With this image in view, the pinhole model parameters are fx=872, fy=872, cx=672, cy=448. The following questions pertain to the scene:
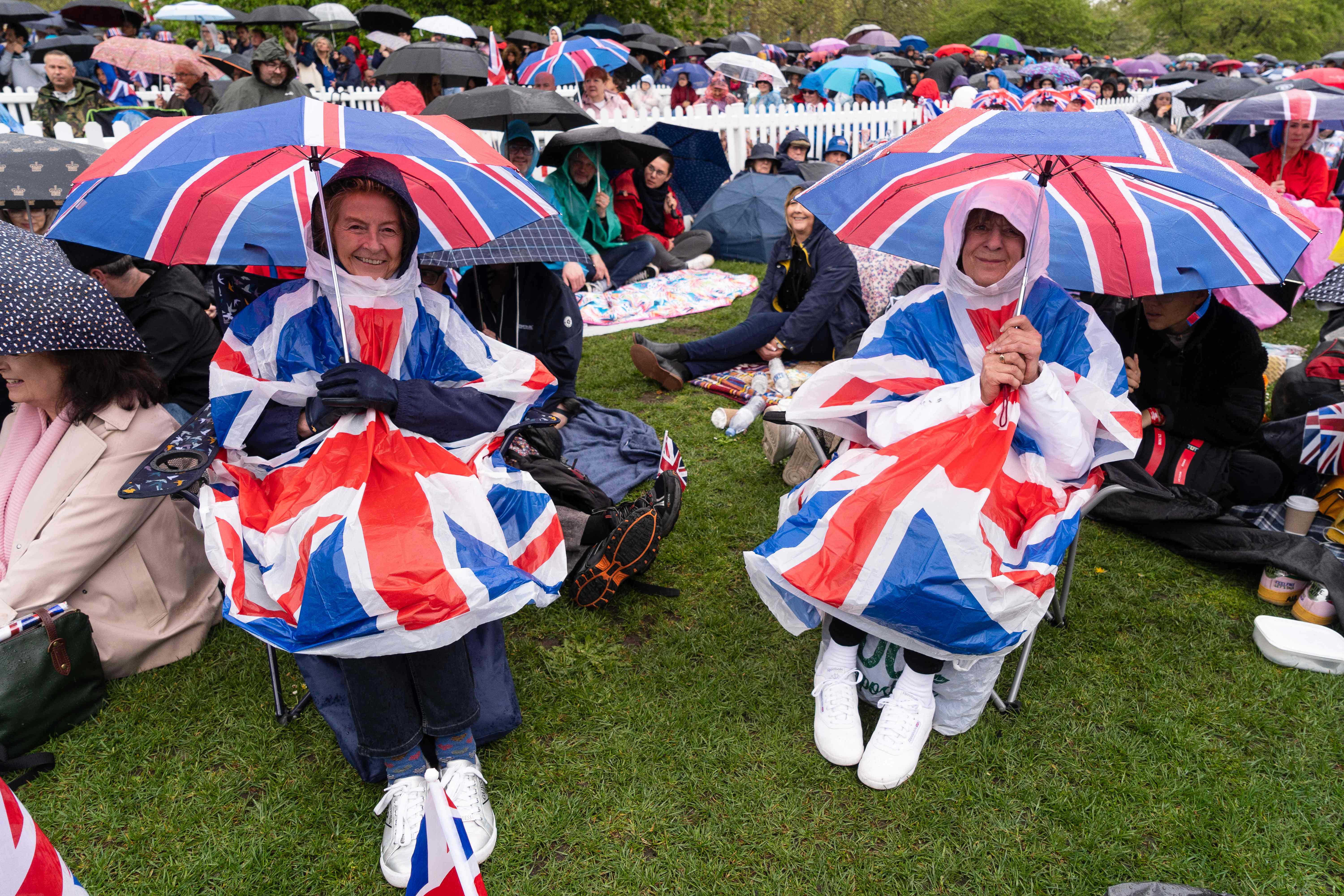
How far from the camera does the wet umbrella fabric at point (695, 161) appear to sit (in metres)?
9.61

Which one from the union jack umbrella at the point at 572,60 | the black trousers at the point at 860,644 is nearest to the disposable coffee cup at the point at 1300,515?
the black trousers at the point at 860,644

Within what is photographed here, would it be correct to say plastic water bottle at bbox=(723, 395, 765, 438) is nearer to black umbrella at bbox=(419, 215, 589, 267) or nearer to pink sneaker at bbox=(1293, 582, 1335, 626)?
black umbrella at bbox=(419, 215, 589, 267)

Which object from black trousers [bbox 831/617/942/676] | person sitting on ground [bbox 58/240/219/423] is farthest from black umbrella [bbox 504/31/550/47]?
black trousers [bbox 831/617/942/676]

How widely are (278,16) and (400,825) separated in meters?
14.0

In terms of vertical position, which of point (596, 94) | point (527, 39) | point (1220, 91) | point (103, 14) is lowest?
point (1220, 91)

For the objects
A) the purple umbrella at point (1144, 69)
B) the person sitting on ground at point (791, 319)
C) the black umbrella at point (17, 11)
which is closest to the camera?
the person sitting on ground at point (791, 319)

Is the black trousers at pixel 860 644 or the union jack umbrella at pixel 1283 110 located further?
the union jack umbrella at pixel 1283 110

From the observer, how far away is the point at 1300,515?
12.2 ft

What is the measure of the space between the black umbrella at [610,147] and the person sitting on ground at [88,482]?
4870mm

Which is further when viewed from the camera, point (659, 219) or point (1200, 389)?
point (659, 219)

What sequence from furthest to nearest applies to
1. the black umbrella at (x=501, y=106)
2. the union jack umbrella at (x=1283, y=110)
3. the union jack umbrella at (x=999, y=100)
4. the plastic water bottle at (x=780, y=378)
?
the black umbrella at (x=501, y=106)
the union jack umbrella at (x=1283, y=110)
the union jack umbrella at (x=999, y=100)
the plastic water bottle at (x=780, y=378)

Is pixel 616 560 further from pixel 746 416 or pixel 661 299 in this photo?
pixel 661 299

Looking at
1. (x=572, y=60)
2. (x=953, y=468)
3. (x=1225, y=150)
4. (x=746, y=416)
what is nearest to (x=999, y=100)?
(x=1225, y=150)

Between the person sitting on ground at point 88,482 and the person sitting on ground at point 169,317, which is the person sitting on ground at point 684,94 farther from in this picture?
the person sitting on ground at point 88,482
